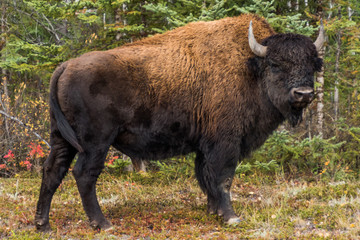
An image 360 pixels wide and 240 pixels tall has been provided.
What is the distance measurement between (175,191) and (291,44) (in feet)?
11.9

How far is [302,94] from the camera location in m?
4.94

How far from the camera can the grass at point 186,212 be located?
187 inches

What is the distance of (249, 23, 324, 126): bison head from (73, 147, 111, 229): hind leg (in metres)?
2.54

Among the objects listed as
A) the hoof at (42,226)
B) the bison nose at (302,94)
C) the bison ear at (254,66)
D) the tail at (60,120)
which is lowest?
the hoof at (42,226)

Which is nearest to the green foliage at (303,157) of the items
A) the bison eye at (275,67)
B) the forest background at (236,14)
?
the forest background at (236,14)

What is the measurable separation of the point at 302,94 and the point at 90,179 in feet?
10.0

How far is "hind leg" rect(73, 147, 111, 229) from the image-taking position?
495 centimetres

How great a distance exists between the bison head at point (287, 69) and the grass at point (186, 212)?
1429 mm

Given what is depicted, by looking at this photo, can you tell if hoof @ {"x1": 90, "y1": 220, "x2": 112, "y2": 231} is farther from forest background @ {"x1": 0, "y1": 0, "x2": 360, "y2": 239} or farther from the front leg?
the front leg

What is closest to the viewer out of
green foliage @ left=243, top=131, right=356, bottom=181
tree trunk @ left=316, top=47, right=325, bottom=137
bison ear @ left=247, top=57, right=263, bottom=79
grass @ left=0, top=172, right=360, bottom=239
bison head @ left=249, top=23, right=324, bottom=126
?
grass @ left=0, top=172, right=360, bottom=239

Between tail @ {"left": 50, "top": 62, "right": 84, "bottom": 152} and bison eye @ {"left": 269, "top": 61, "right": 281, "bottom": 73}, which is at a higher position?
bison eye @ {"left": 269, "top": 61, "right": 281, "bottom": 73}

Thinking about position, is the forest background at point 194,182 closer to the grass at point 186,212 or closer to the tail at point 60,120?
the grass at point 186,212

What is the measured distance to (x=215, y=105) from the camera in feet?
17.7

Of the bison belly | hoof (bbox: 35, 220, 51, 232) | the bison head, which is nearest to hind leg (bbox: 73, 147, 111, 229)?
the bison belly
